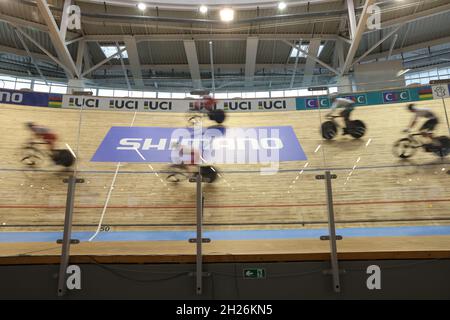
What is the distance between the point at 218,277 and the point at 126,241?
0.84 metres

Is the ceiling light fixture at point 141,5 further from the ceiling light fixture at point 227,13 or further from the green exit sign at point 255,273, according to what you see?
the green exit sign at point 255,273

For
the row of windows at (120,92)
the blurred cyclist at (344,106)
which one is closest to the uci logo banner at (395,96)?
the blurred cyclist at (344,106)

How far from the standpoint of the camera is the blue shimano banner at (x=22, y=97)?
6902 mm

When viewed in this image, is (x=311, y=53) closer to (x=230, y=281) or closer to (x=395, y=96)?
(x=395, y=96)

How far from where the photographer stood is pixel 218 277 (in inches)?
77.4

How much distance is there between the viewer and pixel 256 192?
3154 millimetres

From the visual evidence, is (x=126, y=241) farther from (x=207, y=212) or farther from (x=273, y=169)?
(x=273, y=169)

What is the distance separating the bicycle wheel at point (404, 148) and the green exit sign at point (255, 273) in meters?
2.21

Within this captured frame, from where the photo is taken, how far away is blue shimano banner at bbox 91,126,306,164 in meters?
3.21

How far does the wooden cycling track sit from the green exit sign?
0.50 m

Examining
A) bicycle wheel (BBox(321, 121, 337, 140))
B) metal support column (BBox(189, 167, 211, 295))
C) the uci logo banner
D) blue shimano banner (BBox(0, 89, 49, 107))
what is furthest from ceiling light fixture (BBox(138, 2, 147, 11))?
metal support column (BBox(189, 167, 211, 295))

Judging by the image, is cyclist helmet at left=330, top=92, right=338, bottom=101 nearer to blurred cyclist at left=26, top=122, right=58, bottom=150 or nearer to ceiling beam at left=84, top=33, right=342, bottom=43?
blurred cyclist at left=26, top=122, right=58, bottom=150

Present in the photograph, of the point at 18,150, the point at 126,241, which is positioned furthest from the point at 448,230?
the point at 18,150

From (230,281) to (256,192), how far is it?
1.30 m
